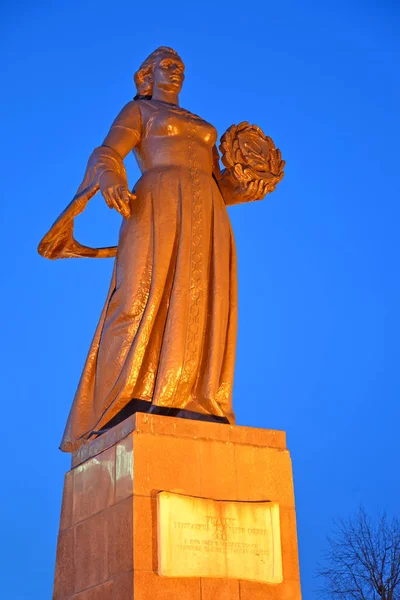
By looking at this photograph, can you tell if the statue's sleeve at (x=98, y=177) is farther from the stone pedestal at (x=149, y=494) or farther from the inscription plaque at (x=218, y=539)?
the inscription plaque at (x=218, y=539)

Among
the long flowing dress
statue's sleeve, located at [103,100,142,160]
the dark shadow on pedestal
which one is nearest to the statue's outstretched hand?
the long flowing dress

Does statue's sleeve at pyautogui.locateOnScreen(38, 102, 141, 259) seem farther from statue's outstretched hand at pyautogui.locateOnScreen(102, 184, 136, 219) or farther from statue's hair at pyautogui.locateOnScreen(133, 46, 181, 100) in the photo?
statue's hair at pyautogui.locateOnScreen(133, 46, 181, 100)

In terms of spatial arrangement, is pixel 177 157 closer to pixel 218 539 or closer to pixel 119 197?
pixel 119 197

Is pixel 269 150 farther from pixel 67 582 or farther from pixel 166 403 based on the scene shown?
pixel 67 582

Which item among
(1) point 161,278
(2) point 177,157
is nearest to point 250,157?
(2) point 177,157

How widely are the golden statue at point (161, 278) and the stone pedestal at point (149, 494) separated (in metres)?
0.44

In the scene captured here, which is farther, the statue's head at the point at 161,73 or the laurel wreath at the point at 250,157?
the statue's head at the point at 161,73

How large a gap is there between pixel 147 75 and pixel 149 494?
4.78m

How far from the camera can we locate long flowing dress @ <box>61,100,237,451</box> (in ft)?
27.9

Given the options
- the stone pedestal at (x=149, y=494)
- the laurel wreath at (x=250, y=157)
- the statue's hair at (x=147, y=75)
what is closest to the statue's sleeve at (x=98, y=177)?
the statue's hair at (x=147, y=75)

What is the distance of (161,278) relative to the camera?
28.5 ft

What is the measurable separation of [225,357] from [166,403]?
3.08 ft

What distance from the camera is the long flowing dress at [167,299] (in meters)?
8.50

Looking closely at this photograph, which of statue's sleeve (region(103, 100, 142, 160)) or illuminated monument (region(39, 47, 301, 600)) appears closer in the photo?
illuminated monument (region(39, 47, 301, 600))
